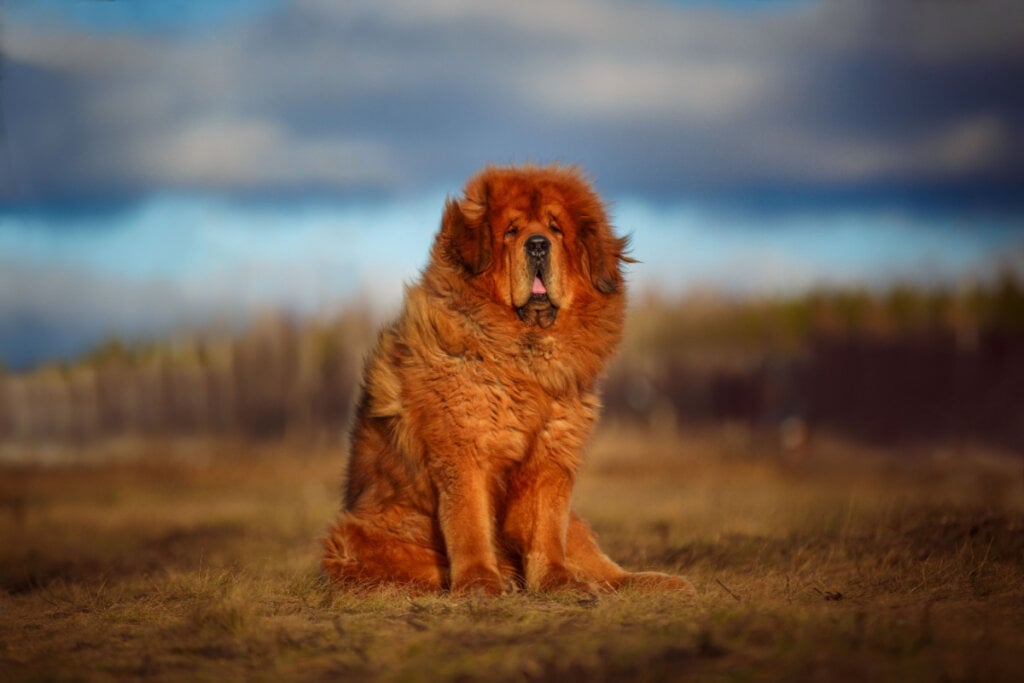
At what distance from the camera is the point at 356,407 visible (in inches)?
283

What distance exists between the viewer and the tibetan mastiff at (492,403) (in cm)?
624

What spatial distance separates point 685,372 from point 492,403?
19184mm

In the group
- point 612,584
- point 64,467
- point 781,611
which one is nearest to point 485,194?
point 612,584

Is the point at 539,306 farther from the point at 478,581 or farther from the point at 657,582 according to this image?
the point at 657,582

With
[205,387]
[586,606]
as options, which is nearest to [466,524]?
[586,606]

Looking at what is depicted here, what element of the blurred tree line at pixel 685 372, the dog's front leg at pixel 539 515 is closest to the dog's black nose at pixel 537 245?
the dog's front leg at pixel 539 515

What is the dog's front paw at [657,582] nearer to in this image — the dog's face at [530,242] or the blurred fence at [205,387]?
the dog's face at [530,242]

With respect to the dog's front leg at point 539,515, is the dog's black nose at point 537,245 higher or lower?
higher

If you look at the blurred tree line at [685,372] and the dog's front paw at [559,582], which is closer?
the dog's front paw at [559,582]

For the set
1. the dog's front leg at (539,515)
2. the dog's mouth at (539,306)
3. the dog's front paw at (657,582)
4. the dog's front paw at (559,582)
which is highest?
the dog's mouth at (539,306)

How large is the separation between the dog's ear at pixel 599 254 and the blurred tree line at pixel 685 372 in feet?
45.7

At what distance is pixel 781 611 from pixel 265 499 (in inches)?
504

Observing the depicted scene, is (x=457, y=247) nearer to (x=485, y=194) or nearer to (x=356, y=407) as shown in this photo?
(x=485, y=194)

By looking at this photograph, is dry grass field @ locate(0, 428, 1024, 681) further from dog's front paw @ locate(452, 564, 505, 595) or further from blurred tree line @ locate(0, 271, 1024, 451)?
blurred tree line @ locate(0, 271, 1024, 451)
